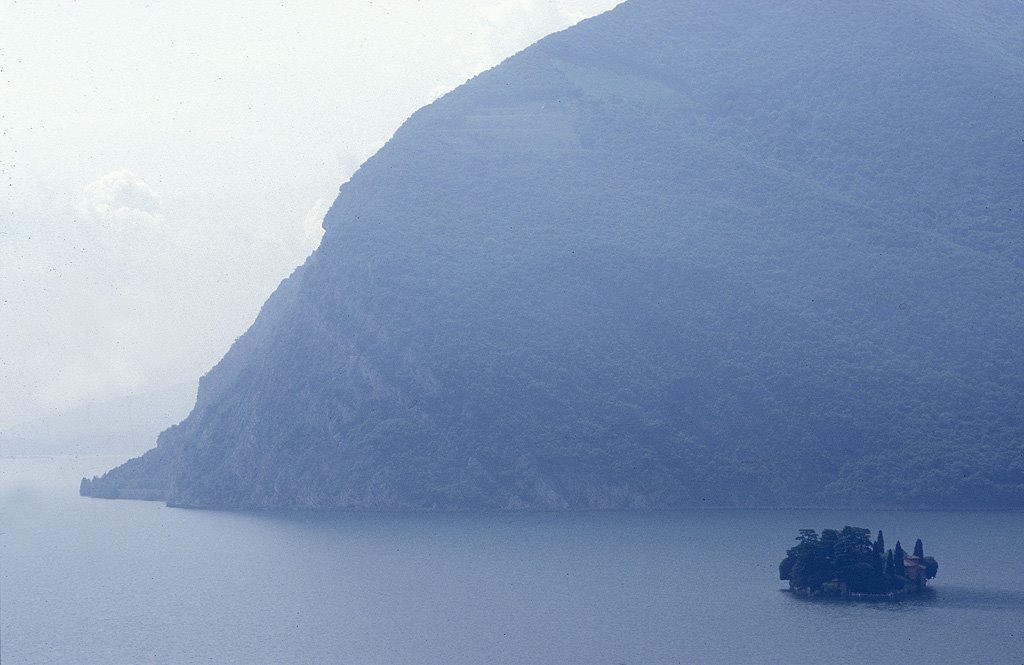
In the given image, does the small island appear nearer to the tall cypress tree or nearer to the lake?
the tall cypress tree

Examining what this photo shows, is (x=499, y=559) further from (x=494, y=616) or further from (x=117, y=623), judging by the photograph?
(x=117, y=623)

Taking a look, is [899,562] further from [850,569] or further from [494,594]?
[494,594]

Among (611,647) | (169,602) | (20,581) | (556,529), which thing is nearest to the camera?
(611,647)

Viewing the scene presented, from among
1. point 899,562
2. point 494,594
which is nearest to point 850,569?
point 899,562

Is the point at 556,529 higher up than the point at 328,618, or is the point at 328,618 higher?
the point at 556,529

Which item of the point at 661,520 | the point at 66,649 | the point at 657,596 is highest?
the point at 661,520

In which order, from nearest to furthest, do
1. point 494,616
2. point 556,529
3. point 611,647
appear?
point 611,647 < point 494,616 < point 556,529

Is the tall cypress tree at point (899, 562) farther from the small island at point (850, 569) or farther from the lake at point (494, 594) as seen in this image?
the lake at point (494, 594)

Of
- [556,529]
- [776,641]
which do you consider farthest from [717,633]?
[556,529]
